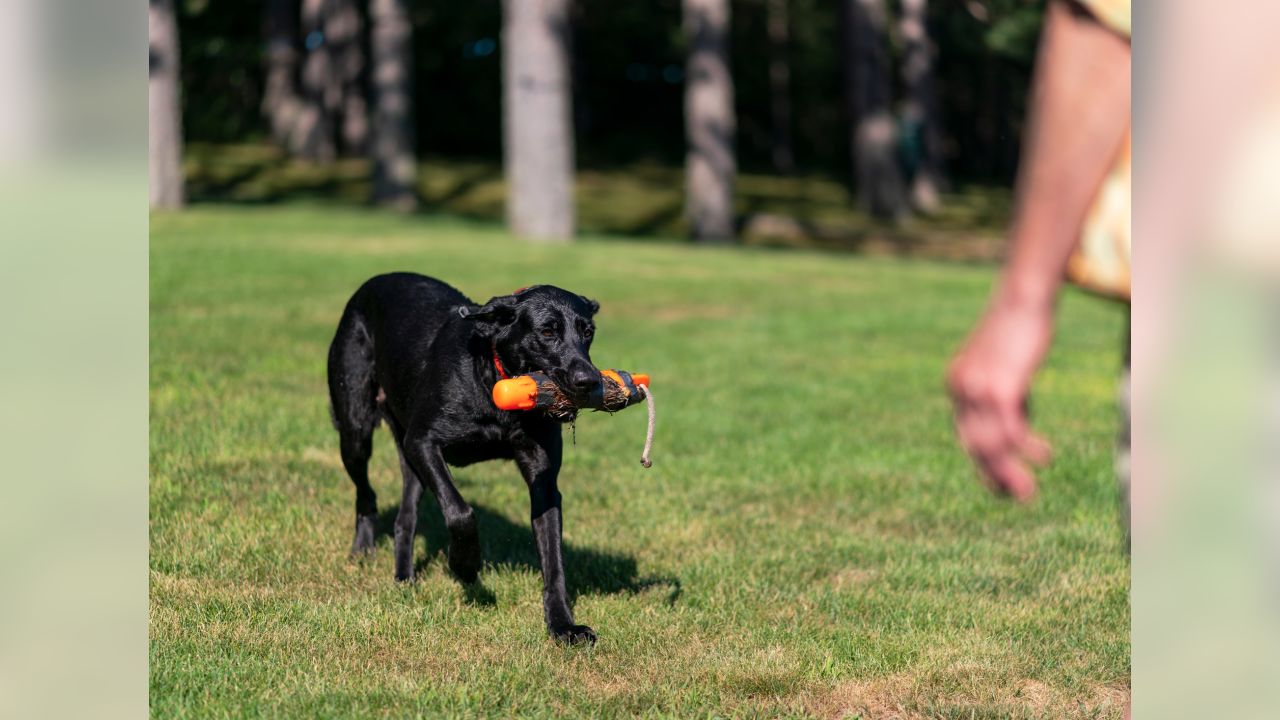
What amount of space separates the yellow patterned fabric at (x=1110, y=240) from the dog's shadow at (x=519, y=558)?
3.86 metres

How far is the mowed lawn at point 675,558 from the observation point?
5.82 m

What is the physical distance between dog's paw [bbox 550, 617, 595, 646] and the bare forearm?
12.0 ft

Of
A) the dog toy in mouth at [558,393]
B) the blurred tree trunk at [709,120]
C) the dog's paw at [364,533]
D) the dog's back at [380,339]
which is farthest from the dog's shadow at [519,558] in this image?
the blurred tree trunk at [709,120]

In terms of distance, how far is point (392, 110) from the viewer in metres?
31.5

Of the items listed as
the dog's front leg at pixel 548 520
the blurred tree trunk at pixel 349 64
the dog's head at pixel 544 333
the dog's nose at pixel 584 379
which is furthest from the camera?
the blurred tree trunk at pixel 349 64

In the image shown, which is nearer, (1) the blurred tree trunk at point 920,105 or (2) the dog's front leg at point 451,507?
(2) the dog's front leg at point 451,507

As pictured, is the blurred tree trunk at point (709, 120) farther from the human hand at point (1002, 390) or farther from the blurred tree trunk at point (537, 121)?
the human hand at point (1002, 390)

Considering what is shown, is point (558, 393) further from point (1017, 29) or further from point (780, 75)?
point (780, 75)

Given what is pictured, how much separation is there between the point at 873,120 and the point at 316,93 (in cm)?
1610

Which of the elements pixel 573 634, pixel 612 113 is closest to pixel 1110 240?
pixel 573 634
